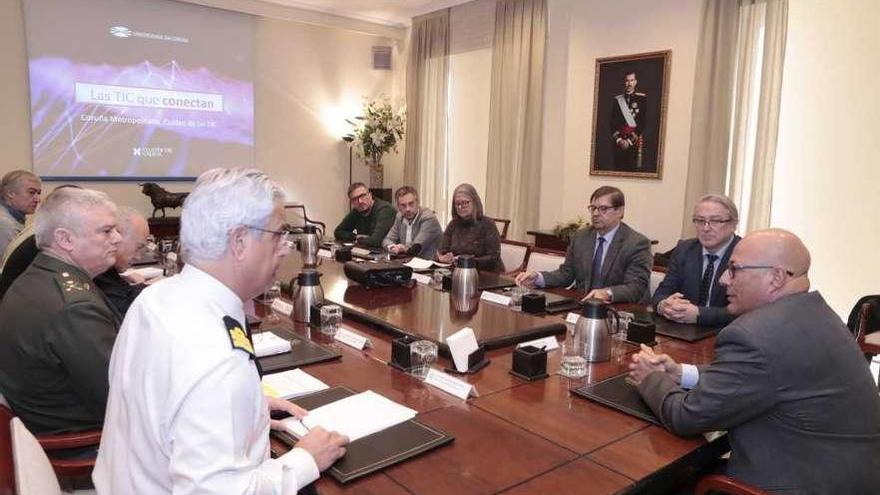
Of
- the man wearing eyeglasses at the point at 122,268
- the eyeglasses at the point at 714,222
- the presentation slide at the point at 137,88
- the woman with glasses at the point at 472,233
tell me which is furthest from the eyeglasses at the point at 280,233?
the presentation slide at the point at 137,88

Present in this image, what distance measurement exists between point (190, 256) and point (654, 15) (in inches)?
202

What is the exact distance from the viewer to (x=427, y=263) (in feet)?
11.9

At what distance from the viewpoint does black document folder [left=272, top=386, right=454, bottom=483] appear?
1.24 m

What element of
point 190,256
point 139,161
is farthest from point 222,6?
point 190,256

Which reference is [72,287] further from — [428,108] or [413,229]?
[428,108]

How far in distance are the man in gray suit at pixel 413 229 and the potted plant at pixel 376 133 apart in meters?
2.81

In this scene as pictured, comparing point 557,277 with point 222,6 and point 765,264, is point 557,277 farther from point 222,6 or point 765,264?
point 222,6

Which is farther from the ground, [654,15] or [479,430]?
[654,15]

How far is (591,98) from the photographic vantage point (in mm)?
5762

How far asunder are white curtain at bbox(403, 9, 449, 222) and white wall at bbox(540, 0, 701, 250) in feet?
5.35

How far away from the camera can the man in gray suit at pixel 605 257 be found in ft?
10.4

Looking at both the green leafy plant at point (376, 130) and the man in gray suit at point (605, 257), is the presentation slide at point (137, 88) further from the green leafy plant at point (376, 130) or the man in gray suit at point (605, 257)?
the man in gray suit at point (605, 257)

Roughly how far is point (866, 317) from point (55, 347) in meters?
3.35

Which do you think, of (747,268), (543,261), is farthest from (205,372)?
(543,261)
